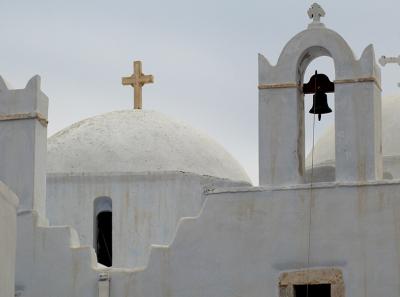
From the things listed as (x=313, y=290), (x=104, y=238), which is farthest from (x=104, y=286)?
(x=104, y=238)

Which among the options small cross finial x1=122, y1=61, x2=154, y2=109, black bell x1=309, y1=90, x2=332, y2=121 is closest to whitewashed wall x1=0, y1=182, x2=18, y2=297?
black bell x1=309, y1=90, x2=332, y2=121

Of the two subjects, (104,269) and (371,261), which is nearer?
(371,261)

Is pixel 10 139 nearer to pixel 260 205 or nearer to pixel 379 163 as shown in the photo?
pixel 260 205

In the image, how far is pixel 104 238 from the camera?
19.9 metres

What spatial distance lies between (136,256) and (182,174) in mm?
1264

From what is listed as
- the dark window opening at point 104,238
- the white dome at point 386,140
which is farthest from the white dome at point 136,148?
the white dome at point 386,140

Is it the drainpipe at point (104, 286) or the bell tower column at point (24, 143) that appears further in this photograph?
the bell tower column at point (24, 143)

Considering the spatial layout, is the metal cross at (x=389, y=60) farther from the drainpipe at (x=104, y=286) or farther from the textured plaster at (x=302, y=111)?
the drainpipe at (x=104, y=286)

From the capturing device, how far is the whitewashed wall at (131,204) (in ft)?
64.0

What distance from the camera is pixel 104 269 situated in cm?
1673

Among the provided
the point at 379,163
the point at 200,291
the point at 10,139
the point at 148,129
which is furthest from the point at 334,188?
the point at 148,129

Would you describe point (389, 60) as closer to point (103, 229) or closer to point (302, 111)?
point (302, 111)

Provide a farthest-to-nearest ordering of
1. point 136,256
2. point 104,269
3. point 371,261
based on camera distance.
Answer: point 136,256, point 104,269, point 371,261

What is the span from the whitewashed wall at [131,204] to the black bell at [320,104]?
366 cm
